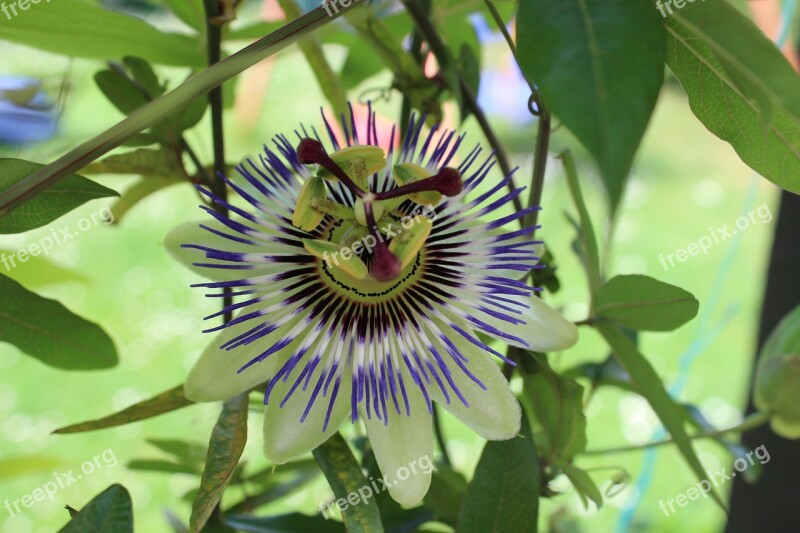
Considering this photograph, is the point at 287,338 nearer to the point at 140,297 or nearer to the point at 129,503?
the point at 129,503

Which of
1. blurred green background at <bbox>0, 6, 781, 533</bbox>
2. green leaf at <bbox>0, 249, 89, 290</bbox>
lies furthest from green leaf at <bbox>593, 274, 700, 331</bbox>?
blurred green background at <bbox>0, 6, 781, 533</bbox>

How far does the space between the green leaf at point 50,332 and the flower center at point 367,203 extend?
0.58ft

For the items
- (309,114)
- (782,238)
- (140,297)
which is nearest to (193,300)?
(140,297)

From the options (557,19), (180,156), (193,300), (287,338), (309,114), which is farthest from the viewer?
(309,114)

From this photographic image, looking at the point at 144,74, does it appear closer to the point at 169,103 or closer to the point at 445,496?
the point at 169,103

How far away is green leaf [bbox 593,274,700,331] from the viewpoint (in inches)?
21.9

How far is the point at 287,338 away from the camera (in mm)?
494

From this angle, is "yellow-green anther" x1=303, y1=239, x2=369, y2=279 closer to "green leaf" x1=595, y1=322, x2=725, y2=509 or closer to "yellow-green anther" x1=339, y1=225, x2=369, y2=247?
"yellow-green anther" x1=339, y1=225, x2=369, y2=247

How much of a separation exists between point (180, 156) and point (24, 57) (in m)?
0.75

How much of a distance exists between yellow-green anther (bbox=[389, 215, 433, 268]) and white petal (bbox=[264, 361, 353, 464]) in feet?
0.26

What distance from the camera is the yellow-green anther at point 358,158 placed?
48 cm

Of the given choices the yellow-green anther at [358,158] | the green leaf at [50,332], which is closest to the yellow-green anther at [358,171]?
the yellow-green anther at [358,158]

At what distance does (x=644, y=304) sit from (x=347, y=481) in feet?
0.77

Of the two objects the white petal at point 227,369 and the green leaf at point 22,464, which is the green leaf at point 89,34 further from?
the green leaf at point 22,464
